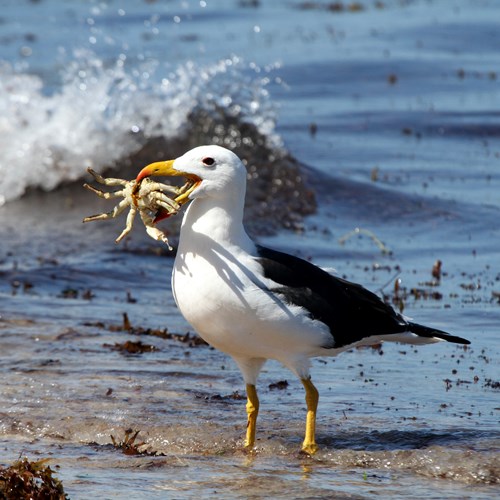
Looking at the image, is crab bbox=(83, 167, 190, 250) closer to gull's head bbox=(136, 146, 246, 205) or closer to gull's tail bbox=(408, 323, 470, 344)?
gull's head bbox=(136, 146, 246, 205)

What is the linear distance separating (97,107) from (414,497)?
434 inches

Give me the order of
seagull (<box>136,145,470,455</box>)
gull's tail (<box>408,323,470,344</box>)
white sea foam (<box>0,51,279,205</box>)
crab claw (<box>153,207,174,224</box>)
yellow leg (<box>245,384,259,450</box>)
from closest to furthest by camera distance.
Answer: seagull (<box>136,145,470,455</box>), crab claw (<box>153,207,174,224</box>), yellow leg (<box>245,384,259,450</box>), gull's tail (<box>408,323,470,344</box>), white sea foam (<box>0,51,279,205</box>)

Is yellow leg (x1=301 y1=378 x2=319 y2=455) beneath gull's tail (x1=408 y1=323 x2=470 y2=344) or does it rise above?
beneath

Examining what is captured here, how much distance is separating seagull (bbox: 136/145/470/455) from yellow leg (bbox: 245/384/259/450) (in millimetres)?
273

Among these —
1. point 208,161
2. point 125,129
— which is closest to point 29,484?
point 208,161

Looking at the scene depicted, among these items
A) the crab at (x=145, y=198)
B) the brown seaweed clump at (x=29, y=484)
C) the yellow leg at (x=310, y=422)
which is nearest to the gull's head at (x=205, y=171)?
the crab at (x=145, y=198)

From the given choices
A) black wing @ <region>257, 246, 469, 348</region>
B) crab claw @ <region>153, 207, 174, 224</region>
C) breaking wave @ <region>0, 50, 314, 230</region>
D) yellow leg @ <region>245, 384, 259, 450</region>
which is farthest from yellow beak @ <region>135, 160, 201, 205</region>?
breaking wave @ <region>0, 50, 314, 230</region>

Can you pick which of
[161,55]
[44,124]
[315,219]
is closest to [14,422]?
[315,219]

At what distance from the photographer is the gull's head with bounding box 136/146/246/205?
624 centimetres

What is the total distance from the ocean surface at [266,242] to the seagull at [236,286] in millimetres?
642

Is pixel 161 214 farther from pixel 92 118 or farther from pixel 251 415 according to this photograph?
pixel 92 118

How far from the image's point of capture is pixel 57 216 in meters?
14.1

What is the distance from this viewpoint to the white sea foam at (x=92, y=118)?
15.4 metres

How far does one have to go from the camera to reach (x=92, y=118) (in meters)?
15.8
